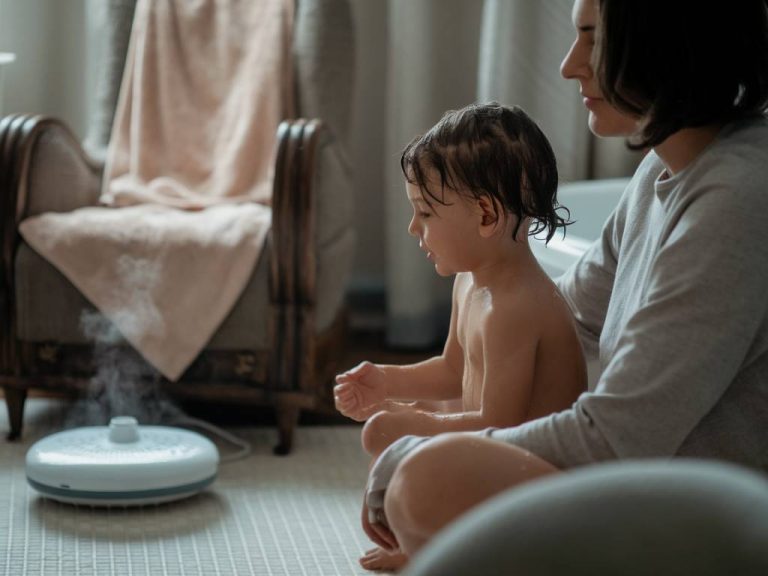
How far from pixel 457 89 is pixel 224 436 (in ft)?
4.92

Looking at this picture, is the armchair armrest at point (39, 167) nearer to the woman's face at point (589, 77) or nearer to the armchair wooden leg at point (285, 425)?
the armchair wooden leg at point (285, 425)

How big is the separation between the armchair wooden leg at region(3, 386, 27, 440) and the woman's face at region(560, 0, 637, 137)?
155cm

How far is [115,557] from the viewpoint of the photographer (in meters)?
1.77

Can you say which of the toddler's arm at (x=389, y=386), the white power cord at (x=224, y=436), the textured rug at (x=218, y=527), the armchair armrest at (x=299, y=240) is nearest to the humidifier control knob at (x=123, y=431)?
the textured rug at (x=218, y=527)

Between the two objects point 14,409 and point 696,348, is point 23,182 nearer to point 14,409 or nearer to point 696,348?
point 14,409

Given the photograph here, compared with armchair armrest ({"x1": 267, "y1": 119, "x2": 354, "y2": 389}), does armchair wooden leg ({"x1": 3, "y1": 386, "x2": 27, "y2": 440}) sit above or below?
below

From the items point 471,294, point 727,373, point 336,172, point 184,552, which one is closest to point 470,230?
point 471,294

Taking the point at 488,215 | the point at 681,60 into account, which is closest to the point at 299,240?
the point at 488,215

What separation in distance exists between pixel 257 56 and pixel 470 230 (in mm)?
1616

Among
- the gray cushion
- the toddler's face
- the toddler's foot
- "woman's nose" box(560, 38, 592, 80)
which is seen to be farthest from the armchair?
the gray cushion

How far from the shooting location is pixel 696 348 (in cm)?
101

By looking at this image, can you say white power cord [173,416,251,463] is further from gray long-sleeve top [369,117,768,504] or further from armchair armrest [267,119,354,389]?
gray long-sleeve top [369,117,768,504]

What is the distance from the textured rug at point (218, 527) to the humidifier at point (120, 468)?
0.03 m

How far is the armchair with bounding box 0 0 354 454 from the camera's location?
233 cm
